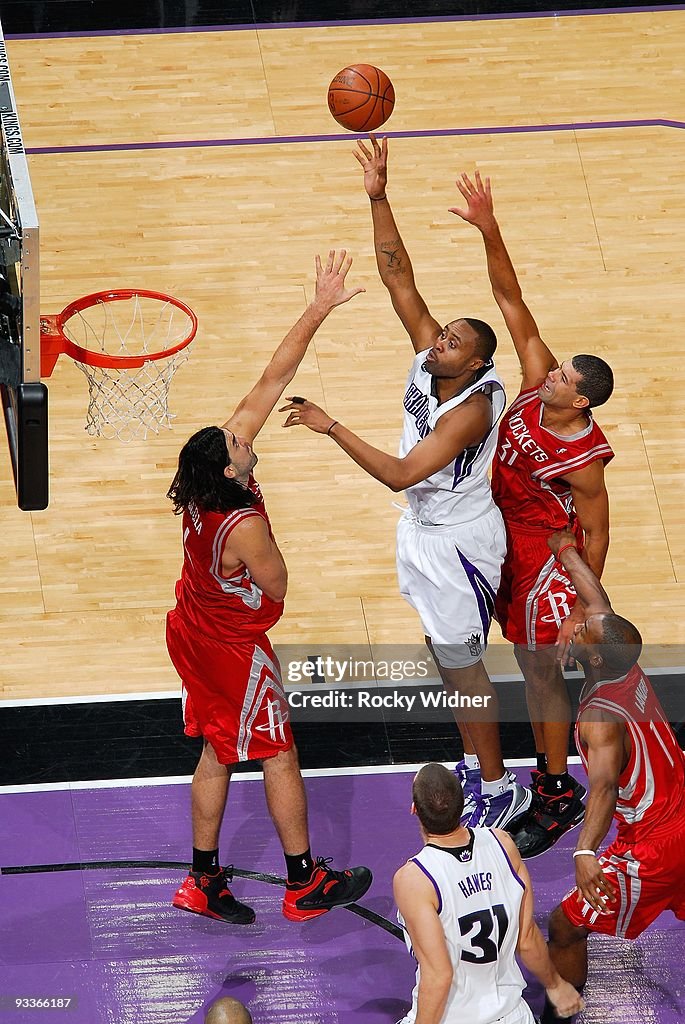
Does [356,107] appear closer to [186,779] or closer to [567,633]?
[567,633]

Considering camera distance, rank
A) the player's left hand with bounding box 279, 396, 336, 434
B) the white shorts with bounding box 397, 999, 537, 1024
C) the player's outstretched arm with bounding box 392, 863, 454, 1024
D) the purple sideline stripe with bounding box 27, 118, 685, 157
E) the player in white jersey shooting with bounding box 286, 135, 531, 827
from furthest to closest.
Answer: the purple sideline stripe with bounding box 27, 118, 685, 157 < the player in white jersey shooting with bounding box 286, 135, 531, 827 < the player's left hand with bounding box 279, 396, 336, 434 < the white shorts with bounding box 397, 999, 537, 1024 < the player's outstretched arm with bounding box 392, 863, 454, 1024

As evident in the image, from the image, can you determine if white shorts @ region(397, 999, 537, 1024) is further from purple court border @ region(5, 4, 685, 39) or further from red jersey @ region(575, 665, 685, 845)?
purple court border @ region(5, 4, 685, 39)

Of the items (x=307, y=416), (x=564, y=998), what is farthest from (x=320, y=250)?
(x=564, y=998)

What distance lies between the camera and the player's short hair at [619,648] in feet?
16.9

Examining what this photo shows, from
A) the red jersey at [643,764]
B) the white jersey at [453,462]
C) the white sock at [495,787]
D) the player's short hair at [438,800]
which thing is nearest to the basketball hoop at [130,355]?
the white jersey at [453,462]

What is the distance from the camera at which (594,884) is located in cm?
509

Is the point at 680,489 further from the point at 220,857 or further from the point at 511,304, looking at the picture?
the point at 220,857

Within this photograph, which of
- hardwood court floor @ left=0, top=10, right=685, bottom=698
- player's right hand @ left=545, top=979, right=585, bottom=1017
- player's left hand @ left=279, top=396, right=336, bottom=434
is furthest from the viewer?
hardwood court floor @ left=0, top=10, right=685, bottom=698

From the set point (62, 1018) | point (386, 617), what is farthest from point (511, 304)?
point (62, 1018)

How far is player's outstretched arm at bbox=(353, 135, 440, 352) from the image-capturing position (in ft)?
21.2

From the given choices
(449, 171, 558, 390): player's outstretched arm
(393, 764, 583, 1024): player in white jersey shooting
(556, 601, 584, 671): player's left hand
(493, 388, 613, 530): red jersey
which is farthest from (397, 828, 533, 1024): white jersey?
(449, 171, 558, 390): player's outstretched arm

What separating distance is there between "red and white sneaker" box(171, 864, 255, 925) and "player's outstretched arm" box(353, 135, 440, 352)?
2.41 meters

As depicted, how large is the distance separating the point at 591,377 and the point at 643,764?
163cm

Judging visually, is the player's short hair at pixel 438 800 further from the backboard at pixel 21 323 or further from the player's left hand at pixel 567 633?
the backboard at pixel 21 323
